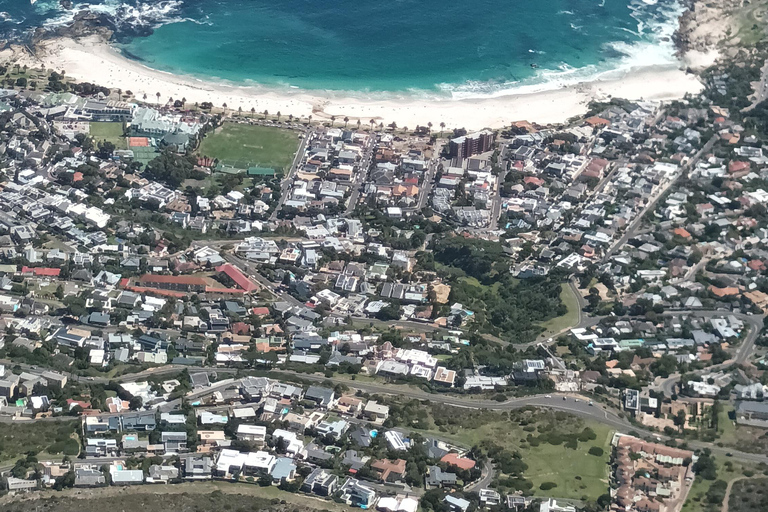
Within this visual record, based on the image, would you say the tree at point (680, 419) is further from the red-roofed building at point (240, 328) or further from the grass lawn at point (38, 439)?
the grass lawn at point (38, 439)

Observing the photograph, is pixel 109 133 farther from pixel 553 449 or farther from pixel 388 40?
pixel 553 449

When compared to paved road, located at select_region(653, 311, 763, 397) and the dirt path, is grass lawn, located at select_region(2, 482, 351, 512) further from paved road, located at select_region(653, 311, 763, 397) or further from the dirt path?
paved road, located at select_region(653, 311, 763, 397)

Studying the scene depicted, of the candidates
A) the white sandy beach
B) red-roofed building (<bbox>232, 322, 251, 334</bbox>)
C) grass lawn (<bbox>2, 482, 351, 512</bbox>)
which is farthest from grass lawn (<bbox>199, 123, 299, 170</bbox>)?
grass lawn (<bbox>2, 482, 351, 512</bbox>)

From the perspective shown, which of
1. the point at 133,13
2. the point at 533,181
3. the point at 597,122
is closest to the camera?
the point at 533,181

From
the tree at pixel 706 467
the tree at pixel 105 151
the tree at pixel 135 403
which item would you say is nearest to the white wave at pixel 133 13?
the tree at pixel 105 151

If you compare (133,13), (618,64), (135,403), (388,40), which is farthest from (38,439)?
(618,64)

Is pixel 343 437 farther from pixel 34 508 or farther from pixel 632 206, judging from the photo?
pixel 632 206

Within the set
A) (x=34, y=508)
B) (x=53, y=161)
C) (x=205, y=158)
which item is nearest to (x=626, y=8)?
(x=205, y=158)

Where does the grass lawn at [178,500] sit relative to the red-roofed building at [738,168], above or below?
below
